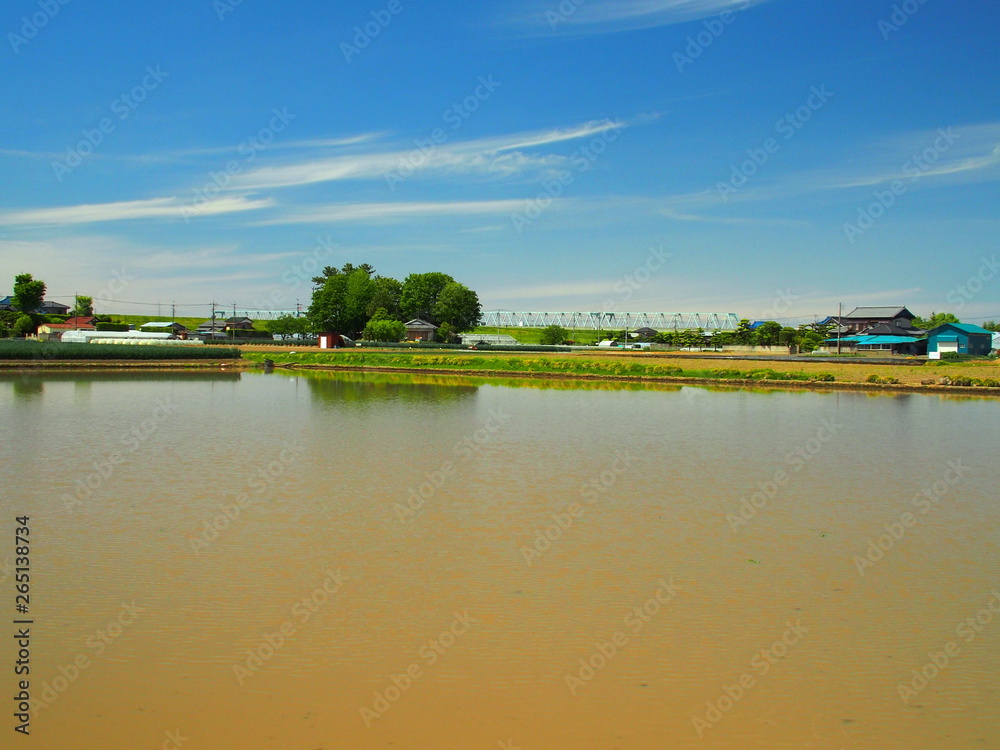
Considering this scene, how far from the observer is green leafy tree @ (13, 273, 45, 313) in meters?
94.1

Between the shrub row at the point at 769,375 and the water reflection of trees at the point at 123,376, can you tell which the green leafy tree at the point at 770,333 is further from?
the water reflection of trees at the point at 123,376

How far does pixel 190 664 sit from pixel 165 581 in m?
2.07

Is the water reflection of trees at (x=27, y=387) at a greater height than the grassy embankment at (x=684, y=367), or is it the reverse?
the grassy embankment at (x=684, y=367)

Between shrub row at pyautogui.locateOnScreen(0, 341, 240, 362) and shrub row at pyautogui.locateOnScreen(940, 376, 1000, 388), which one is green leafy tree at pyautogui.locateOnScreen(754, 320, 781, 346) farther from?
shrub row at pyautogui.locateOnScreen(0, 341, 240, 362)

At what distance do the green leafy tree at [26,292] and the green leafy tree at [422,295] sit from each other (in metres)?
43.0

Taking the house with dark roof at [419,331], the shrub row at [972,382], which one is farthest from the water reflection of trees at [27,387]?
the house with dark roof at [419,331]

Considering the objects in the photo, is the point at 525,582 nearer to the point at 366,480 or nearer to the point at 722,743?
the point at 722,743

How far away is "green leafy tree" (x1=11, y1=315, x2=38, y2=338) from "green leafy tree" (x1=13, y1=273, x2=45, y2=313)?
14.5 feet

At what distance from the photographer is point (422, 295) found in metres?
95.6

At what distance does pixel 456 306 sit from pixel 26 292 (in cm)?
5063

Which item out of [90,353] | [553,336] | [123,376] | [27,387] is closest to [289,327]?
[553,336]

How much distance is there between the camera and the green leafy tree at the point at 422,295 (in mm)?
95500

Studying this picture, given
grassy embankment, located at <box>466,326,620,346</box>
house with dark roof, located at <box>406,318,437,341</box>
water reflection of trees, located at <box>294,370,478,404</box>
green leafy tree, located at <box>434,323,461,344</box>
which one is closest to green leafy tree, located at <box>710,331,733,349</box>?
green leafy tree, located at <box>434,323,461,344</box>

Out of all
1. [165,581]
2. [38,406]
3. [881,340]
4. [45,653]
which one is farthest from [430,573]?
[881,340]
